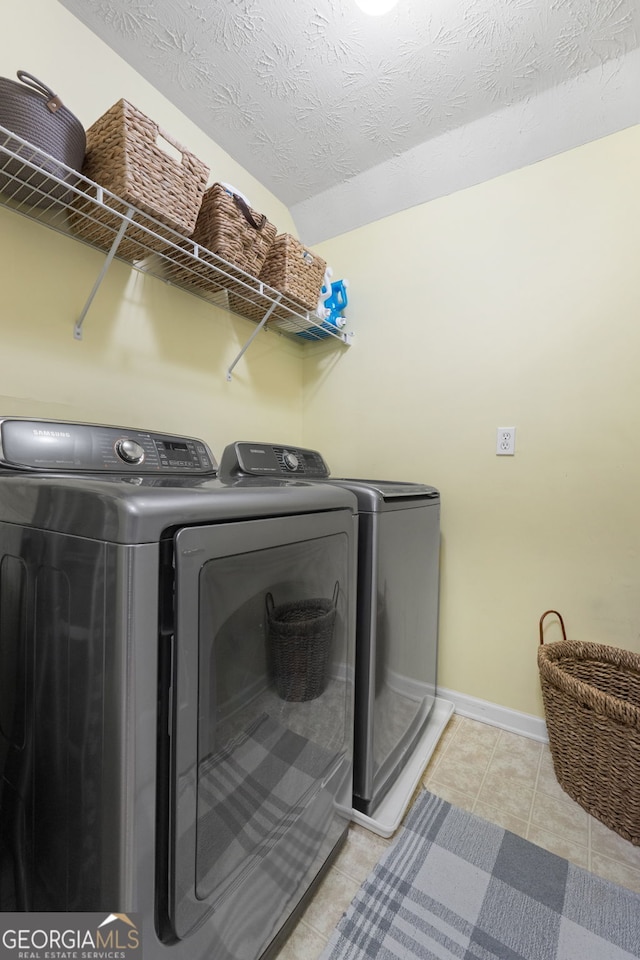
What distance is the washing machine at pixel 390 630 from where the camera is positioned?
1.20 m

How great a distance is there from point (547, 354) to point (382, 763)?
159 centimetres

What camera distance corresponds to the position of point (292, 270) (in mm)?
1692

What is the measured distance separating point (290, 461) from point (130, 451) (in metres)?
0.65

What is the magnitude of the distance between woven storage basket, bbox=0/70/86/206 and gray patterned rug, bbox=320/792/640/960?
6.37 feet

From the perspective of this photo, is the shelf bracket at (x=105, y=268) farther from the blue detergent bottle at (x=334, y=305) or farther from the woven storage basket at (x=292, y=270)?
the blue detergent bottle at (x=334, y=305)

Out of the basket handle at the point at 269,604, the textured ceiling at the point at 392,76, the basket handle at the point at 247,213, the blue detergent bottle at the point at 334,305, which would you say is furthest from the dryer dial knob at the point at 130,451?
the textured ceiling at the point at 392,76

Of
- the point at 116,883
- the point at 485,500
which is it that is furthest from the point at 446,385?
the point at 116,883

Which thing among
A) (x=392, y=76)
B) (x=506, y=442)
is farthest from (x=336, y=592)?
(x=392, y=76)

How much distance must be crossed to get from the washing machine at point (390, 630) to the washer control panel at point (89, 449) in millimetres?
225

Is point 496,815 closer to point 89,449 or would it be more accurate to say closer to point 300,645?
point 300,645

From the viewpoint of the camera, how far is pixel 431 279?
190 centimetres

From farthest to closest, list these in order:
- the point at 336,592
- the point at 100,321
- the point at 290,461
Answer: the point at 290,461, the point at 100,321, the point at 336,592

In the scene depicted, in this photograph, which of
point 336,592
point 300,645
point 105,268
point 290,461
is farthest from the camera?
point 290,461

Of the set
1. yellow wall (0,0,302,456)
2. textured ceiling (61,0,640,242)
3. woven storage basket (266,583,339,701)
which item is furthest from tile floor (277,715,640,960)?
textured ceiling (61,0,640,242)
